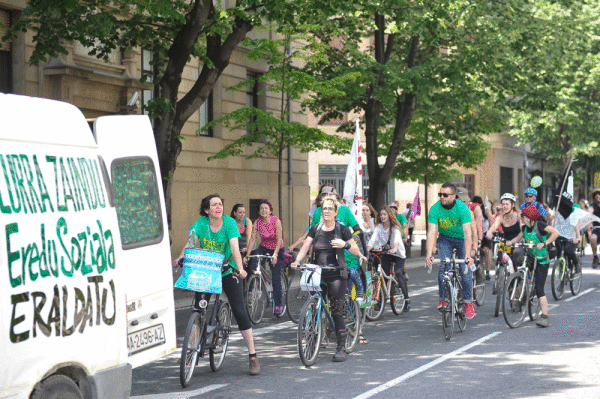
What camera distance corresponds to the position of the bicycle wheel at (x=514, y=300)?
473 inches

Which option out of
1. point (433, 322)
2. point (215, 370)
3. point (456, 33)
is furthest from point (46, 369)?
point (456, 33)

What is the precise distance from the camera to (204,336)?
28.3 ft

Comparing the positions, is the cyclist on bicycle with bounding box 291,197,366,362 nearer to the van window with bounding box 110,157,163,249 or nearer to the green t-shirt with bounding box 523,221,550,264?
the van window with bounding box 110,157,163,249

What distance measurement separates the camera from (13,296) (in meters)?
5.01

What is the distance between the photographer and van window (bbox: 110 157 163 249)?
683 cm

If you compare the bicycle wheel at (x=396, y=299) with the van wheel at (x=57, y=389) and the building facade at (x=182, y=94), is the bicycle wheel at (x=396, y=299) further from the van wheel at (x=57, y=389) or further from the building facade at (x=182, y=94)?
the van wheel at (x=57, y=389)

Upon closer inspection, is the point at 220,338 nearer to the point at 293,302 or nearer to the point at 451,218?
the point at 451,218

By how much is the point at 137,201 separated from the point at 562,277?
35.9 ft

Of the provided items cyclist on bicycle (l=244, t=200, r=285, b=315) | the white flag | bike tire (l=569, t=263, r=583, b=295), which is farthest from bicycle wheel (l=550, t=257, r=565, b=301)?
cyclist on bicycle (l=244, t=200, r=285, b=315)

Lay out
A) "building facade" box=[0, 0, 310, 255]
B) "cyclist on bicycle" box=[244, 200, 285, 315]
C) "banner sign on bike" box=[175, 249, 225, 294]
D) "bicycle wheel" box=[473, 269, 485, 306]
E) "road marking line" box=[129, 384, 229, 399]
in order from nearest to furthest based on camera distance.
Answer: "road marking line" box=[129, 384, 229, 399], "banner sign on bike" box=[175, 249, 225, 294], "cyclist on bicycle" box=[244, 200, 285, 315], "bicycle wheel" box=[473, 269, 485, 306], "building facade" box=[0, 0, 310, 255]

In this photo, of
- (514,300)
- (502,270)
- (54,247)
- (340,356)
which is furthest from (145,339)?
(502,270)

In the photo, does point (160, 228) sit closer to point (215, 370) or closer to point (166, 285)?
point (166, 285)

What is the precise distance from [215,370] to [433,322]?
15.2 feet

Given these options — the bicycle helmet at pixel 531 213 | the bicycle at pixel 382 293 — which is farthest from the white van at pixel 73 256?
the bicycle helmet at pixel 531 213
